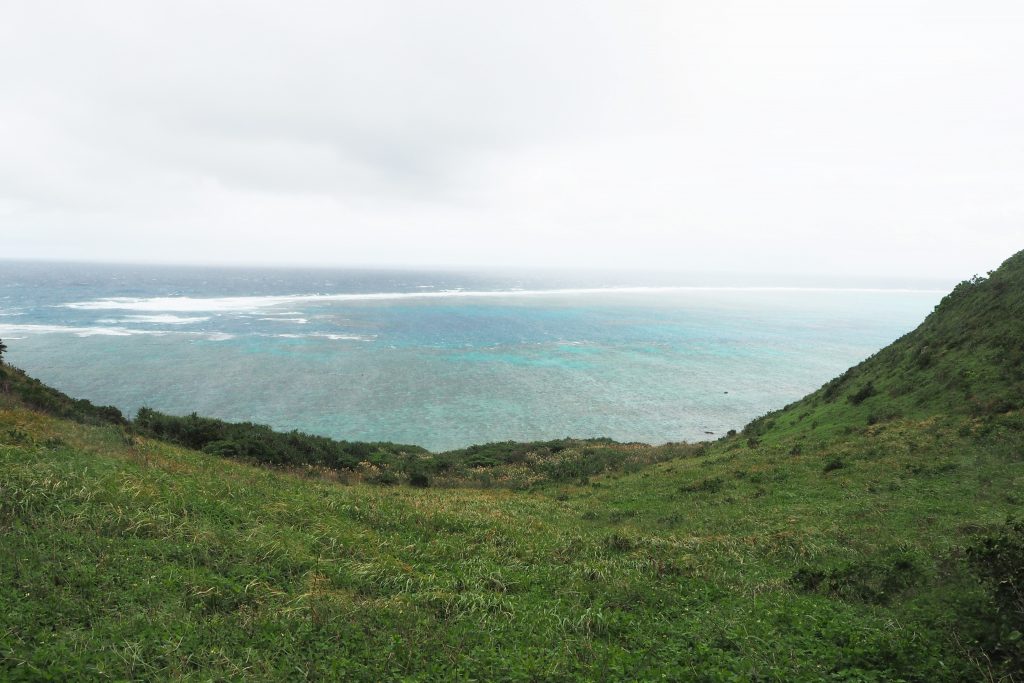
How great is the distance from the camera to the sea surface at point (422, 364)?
4928 cm

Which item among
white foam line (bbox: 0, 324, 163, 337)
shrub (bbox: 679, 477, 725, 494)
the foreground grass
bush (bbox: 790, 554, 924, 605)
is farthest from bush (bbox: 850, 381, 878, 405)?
white foam line (bbox: 0, 324, 163, 337)

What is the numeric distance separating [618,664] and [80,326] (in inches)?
4415

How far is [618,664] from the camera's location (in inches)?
288

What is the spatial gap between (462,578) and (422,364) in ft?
206

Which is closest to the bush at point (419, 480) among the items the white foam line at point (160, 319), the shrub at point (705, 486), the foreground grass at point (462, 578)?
the foreground grass at point (462, 578)

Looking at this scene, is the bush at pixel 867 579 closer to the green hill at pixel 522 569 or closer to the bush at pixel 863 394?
the green hill at pixel 522 569

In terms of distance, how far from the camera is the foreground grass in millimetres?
7074

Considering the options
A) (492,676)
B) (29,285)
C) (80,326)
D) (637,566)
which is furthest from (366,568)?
(29,285)

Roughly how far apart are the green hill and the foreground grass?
5 cm

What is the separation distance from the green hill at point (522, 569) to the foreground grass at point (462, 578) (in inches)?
2.0

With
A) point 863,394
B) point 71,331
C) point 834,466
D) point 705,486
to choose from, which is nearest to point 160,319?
point 71,331

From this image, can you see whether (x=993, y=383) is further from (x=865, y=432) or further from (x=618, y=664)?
(x=618, y=664)

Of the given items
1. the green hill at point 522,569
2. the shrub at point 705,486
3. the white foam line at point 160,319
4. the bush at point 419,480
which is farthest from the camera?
the white foam line at point 160,319

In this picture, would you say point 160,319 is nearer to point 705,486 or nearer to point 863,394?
point 705,486
